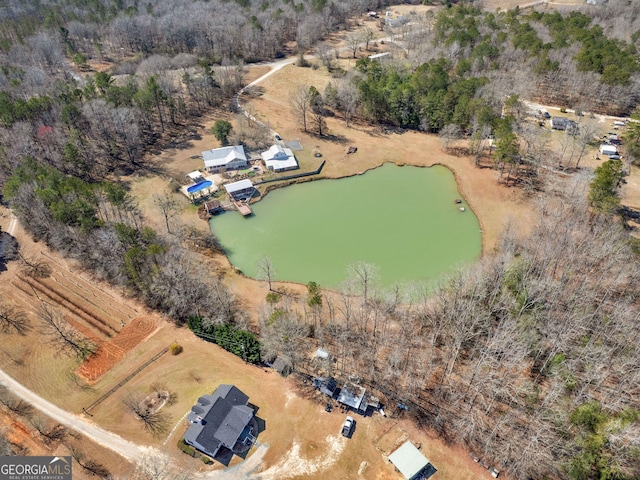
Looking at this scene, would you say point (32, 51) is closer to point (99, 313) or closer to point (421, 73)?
point (99, 313)

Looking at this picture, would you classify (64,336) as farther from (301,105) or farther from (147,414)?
(301,105)

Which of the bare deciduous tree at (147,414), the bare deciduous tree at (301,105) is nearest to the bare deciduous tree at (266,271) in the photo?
the bare deciduous tree at (147,414)

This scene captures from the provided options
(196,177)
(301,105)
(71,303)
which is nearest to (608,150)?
(301,105)

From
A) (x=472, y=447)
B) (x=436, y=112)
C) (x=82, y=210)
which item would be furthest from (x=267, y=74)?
(x=472, y=447)

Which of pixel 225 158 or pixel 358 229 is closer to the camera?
pixel 358 229

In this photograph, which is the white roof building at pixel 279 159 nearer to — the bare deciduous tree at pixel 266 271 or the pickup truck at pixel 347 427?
the bare deciduous tree at pixel 266 271

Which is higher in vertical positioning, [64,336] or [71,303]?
[64,336]

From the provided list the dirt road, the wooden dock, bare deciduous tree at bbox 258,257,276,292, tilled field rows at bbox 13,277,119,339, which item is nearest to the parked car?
the dirt road
